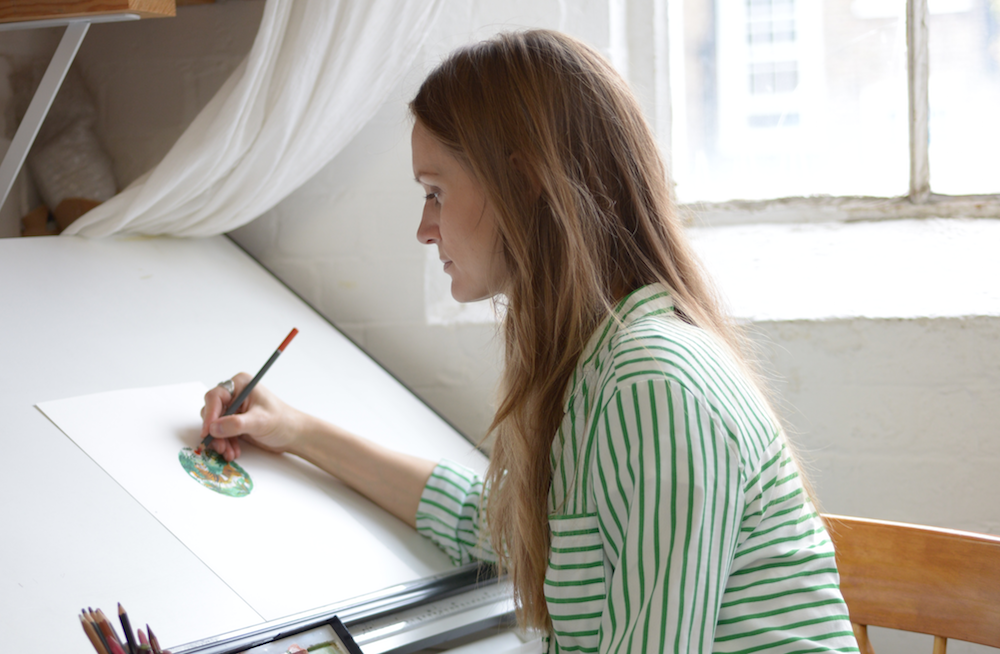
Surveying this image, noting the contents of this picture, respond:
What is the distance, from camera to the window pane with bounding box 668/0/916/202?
1.61 metres

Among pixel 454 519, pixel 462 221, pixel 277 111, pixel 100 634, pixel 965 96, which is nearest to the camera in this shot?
pixel 100 634

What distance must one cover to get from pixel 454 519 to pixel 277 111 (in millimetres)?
701

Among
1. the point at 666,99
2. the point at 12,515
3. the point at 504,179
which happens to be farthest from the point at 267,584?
the point at 666,99

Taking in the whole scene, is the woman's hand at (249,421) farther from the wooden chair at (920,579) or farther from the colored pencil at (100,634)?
the wooden chair at (920,579)

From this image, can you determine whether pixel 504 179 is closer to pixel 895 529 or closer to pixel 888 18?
pixel 895 529

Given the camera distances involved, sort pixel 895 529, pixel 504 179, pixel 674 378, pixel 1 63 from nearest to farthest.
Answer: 1. pixel 674 378
2. pixel 504 179
3. pixel 895 529
4. pixel 1 63

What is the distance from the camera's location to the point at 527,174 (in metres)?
0.75

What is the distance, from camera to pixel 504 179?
29.4 inches

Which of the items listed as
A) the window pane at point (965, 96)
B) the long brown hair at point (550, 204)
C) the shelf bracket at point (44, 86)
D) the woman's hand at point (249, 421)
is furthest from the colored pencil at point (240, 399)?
the window pane at point (965, 96)

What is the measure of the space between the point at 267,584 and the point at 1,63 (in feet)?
3.90

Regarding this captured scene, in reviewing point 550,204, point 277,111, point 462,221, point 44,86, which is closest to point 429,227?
point 462,221

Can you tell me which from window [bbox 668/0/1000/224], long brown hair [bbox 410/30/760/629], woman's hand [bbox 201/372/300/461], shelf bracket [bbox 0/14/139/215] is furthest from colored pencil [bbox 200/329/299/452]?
window [bbox 668/0/1000/224]

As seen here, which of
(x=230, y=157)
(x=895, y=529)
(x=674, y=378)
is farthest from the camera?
(x=230, y=157)

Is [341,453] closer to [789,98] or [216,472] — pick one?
[216,472]
